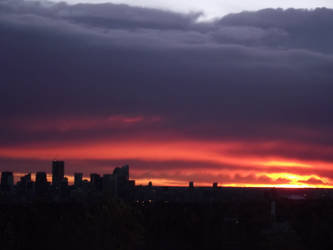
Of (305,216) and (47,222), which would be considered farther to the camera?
(305,216)

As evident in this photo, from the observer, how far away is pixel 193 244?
355 feet

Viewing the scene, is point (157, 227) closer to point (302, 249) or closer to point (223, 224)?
point (223, 224)

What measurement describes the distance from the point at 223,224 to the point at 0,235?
47.8 m

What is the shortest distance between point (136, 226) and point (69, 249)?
10023mm

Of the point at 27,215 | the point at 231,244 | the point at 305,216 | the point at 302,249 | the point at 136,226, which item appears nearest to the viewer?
the point at 136,226

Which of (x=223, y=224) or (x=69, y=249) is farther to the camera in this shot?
(x=223, y=224)

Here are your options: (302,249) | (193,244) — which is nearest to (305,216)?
(193,244)

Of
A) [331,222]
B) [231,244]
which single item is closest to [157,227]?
[231,244]

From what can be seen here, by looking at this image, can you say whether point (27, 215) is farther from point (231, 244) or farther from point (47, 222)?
point (231, 244)

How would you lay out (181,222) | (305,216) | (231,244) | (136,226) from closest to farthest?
(136,226) → (231,244) → (181,222) → (305,216)

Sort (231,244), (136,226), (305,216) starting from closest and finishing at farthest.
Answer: (136,226) → (231,244) → (305,216)

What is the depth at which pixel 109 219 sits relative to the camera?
283 ft

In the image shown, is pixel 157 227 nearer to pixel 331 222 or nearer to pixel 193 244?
pixel 193 244

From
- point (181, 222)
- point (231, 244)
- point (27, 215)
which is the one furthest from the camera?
point (181, 222)
